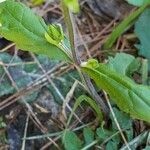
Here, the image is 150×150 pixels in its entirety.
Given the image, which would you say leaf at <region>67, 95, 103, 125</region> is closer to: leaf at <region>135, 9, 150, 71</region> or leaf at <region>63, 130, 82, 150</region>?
leaf at <region>63, 130, 82, 150</region>

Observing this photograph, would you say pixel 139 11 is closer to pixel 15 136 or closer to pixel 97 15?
pixel 97 15

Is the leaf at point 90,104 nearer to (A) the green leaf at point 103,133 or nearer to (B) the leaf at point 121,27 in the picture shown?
(A) the green leaf at point 103,133

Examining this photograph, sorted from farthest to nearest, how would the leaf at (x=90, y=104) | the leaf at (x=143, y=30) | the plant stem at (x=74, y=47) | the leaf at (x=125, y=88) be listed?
the leaf at (x=143, y=30) < the leaf at (x=90, y=104) < the leaf at (x=125, y=88) < the plant stem at (x=74, y=47)

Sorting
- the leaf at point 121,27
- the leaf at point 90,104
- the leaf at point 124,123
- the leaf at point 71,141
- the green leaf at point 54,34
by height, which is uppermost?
the green leaf at point 54,34

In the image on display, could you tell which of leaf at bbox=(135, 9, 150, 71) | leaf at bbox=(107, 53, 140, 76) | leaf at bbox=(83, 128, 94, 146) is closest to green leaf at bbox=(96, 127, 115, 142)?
leaf at bbox=(83, 128, 94, 146)

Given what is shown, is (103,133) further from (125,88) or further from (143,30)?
(143,30)

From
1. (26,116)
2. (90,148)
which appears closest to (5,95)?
(26,116)

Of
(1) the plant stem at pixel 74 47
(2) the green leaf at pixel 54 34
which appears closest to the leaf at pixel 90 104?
(1) the plant stem at pixel 74 47
